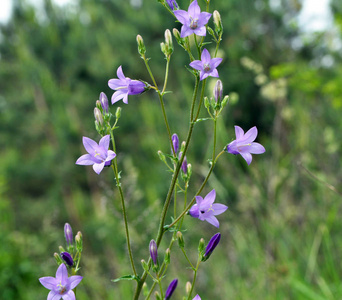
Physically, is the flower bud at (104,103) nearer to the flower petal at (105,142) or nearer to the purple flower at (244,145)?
the flower petal at (105,142)

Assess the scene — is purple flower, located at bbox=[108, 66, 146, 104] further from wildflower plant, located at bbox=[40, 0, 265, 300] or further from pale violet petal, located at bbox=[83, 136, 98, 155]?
pale violet petal, located at bbox=[83, 136, 98, 155]

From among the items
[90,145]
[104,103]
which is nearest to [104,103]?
[104,103]

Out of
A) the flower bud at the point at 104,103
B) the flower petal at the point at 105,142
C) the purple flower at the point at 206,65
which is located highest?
the purple flower at the point at 206,65

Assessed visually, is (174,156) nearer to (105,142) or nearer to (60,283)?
(105,142)

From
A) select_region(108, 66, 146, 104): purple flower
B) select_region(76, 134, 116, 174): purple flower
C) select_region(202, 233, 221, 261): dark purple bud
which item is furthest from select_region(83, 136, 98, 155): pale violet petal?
select_region(202, 233, 221, 261): dark purple bud

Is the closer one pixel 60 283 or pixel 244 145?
pixel 60 283

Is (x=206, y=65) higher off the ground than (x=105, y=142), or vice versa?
(x=206, y=65)

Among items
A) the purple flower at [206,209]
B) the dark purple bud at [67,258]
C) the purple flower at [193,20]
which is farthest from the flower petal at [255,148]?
the dark purple bud at [67,258]

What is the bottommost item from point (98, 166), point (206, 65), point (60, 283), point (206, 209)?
point (60, 283)
